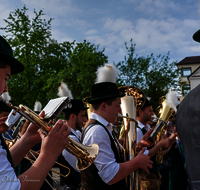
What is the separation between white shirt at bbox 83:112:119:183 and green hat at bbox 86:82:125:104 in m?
0.49

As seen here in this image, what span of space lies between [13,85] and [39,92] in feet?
6.04

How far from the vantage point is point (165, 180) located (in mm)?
6594

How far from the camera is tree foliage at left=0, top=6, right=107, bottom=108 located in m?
15.3

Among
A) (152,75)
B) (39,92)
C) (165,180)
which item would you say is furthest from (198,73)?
(165,180)

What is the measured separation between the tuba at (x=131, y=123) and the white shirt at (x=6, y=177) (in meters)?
1.95

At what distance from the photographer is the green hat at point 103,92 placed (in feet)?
10.2

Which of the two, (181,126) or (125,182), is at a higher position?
(181,126)

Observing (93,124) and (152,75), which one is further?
(152,75)

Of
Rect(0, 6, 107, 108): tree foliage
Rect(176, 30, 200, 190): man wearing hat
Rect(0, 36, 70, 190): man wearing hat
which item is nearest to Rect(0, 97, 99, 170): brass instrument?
Rect(0, 36, 70, 190): man wearing hat

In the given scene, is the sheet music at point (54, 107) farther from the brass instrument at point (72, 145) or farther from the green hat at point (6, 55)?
the green hat at point (6, 55)

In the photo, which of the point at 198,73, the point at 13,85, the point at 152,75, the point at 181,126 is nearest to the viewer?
the point at 181,126

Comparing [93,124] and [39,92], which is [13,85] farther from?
[93,124]

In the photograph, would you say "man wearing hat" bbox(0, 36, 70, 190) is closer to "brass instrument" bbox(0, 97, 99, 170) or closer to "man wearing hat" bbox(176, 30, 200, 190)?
"brass instrument" bbox(0, 97, 99, 170)

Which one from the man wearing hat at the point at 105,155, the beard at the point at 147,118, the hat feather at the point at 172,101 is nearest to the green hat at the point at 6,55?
the man wearing hat at the point at 105,155
